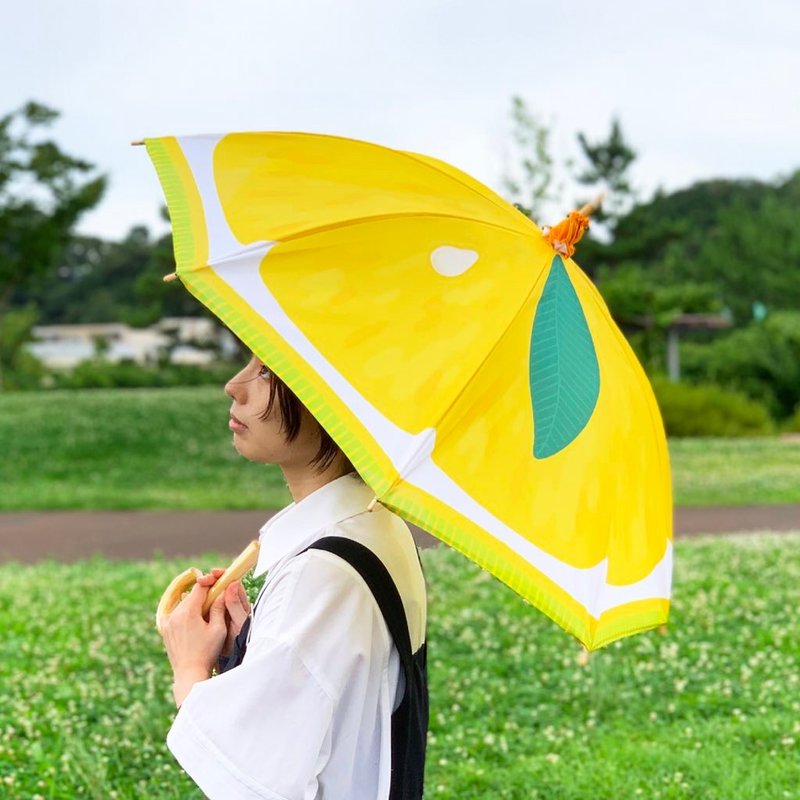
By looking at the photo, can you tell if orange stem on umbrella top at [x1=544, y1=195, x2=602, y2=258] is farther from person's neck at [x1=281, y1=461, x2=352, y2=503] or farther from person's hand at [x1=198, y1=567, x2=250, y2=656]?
person's hand at [x1=198, y1=567, x2=250, y2=656]

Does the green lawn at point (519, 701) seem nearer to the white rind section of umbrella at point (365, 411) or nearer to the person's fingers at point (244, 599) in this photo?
the person's fingers at point (244, 599)

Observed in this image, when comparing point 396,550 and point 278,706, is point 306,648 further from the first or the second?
point 396,550

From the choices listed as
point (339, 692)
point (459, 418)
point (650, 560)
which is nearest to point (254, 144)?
point (459, 418)

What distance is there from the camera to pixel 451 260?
6.30 ft

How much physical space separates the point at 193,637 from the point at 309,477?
0.35 metres

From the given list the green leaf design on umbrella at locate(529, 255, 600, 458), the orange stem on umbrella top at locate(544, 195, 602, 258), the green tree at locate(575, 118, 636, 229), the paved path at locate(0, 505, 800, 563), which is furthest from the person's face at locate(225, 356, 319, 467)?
the green tree at locate(575, 118, 636, 229)

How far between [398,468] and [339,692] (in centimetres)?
36

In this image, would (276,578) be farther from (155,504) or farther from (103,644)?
(155,504)

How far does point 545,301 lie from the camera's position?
199 cm

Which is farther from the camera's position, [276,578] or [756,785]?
[756,785]

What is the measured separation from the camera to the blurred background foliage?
2942 centimetres

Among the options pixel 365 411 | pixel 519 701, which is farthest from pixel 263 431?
→ pixel 519 701

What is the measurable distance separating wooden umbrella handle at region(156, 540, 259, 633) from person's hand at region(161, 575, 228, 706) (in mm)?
12

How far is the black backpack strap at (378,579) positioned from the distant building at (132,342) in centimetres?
2617
